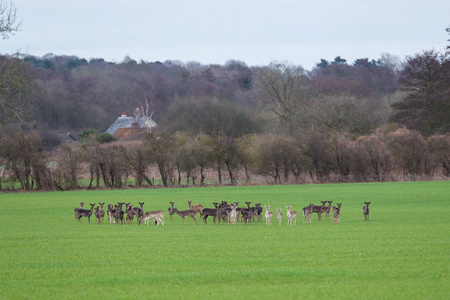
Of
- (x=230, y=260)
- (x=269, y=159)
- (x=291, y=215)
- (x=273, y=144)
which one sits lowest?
(x=230, y=260)

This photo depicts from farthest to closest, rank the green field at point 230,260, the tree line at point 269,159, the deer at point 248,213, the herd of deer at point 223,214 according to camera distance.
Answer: the tree line at point 269,159 < the deer at point 248,213 < the herd of deer at point 223,214 < the green field at point 230,260

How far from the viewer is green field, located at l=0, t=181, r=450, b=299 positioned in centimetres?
1189

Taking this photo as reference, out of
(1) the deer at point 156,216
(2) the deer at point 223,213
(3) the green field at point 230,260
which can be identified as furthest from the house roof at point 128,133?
(1) the deer at point 156,216

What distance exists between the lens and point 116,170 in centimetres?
5844

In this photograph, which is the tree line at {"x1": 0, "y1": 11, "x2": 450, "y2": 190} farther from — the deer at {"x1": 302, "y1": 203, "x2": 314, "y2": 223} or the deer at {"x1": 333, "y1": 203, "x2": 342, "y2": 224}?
the deer at {"x1": 333, "y1": 203, "x2": 342, "y2": 224}

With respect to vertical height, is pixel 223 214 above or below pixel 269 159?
below

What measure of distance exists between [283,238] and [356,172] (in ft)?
137

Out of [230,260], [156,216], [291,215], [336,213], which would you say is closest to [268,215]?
[291,215]

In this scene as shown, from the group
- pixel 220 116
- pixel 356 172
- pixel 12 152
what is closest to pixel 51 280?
pixel 12 152

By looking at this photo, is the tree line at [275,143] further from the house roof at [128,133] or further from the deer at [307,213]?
the deer at [307,213]

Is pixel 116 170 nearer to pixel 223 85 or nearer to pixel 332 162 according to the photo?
pixel 332 162

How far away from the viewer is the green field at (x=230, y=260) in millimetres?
11891

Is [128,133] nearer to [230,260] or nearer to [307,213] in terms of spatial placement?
[307,213]

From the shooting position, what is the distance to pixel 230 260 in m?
15.2
